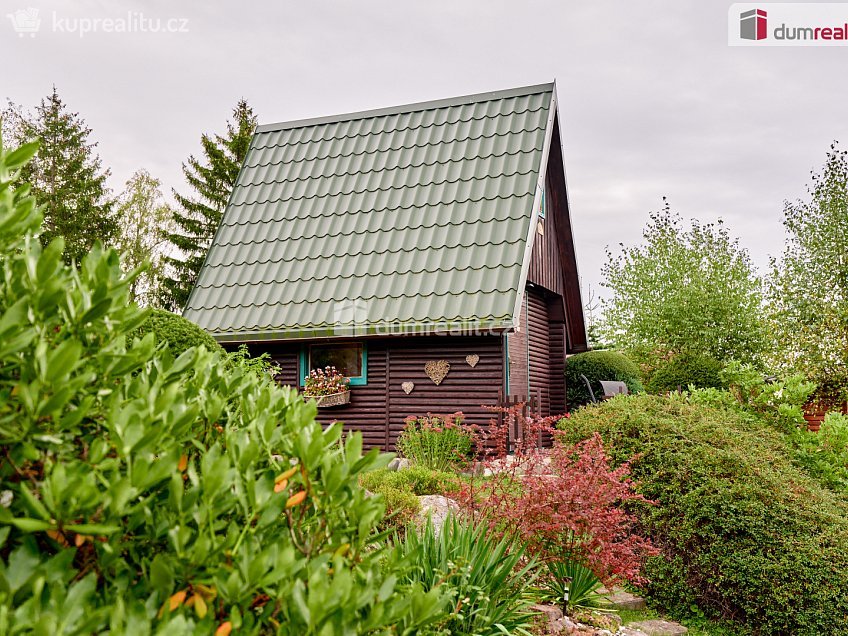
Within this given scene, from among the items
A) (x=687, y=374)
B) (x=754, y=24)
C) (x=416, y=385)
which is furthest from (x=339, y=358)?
(x=687, y=374)

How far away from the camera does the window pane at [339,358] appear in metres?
12.3

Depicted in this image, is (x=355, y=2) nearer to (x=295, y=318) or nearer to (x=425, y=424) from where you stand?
(x=295, y=318)

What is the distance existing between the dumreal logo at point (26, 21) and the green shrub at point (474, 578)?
18.2 m

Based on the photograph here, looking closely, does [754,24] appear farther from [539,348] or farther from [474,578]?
[474,578]

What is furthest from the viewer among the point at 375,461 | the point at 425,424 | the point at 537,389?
the point at 537,389

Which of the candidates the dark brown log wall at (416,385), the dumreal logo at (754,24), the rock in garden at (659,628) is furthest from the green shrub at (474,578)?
the dumreal logo at (754,24)

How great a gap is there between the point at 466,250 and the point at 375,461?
986 centimetres

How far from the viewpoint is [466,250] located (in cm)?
1171

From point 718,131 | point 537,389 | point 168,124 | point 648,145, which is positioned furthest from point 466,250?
point 168,124

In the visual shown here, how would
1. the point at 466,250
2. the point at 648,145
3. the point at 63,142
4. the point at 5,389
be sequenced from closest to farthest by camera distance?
the point at 5,389, the point at 466,250, the point at 648,145, the point at 63,142

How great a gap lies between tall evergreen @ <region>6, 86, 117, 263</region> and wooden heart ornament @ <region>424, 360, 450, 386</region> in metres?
21.4

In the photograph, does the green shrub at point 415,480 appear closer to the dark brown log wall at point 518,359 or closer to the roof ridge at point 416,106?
the dark brown log wall at point 518,359

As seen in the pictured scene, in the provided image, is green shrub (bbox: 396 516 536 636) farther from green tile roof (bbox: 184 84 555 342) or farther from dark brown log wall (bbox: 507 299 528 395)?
dark brown log wall (bbox: 507 299 528 395)

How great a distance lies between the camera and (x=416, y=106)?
1480 cm
